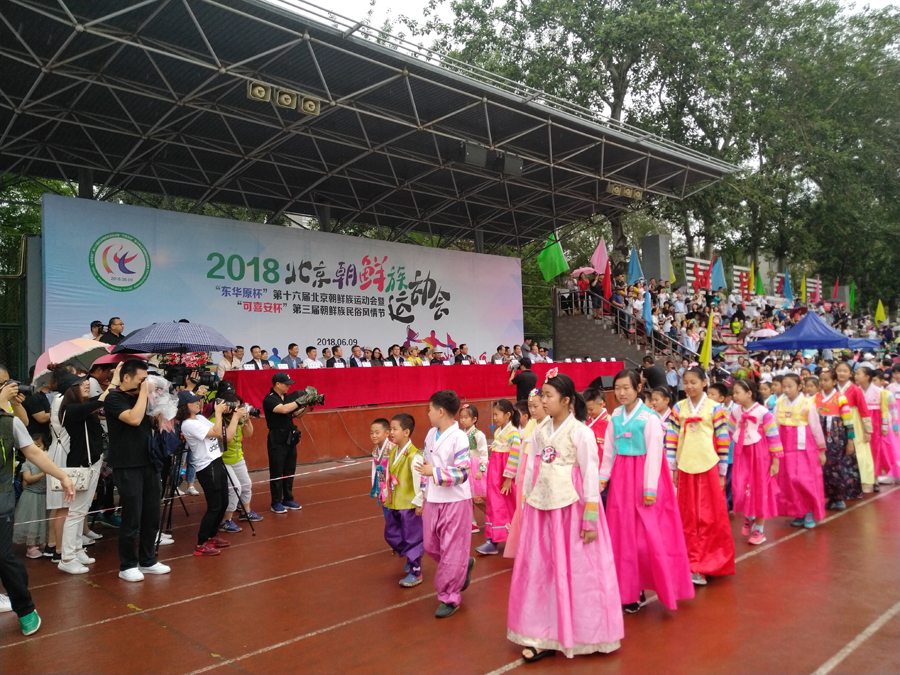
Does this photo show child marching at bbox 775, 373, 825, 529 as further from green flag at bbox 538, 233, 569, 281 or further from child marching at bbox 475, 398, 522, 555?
green flag at bbox 538, 233, 569, 281

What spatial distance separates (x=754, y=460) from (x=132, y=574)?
209 inches

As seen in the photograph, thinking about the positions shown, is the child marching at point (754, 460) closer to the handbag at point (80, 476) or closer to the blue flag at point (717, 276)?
the handbag at point (80, 476)

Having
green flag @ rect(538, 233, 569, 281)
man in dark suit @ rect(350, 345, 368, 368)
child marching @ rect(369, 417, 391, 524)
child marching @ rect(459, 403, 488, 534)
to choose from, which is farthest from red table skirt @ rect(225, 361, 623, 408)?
child marching @ rect(369, 417, 391, 524)

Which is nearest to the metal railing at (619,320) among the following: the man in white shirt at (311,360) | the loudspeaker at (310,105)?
the man in white shirt at (311,360)

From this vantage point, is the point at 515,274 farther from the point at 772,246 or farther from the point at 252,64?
the point at 772,246

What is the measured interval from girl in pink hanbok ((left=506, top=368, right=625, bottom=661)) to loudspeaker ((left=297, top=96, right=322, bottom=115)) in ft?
28.3

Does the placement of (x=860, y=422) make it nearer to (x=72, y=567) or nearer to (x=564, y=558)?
(x=564, y=558)

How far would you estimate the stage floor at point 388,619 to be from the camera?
365cm

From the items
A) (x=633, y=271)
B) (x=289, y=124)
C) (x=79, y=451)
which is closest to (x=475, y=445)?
(x=79, y=451)

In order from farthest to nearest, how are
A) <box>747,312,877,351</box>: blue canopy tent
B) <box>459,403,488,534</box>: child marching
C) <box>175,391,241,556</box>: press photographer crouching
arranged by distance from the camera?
<box>747,312,877,351</box>: blue canopy tent, <box>459,403,488,534</box>: child marching, <box>175,391,241,556</box>: press photographer crouching

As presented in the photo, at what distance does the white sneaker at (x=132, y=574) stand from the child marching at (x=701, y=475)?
13.6 ft

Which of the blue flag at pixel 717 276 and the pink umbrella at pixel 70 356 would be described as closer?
the pink umbrella at pixel 70 356

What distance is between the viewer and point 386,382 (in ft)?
40.9

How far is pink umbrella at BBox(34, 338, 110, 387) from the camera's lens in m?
6.48
